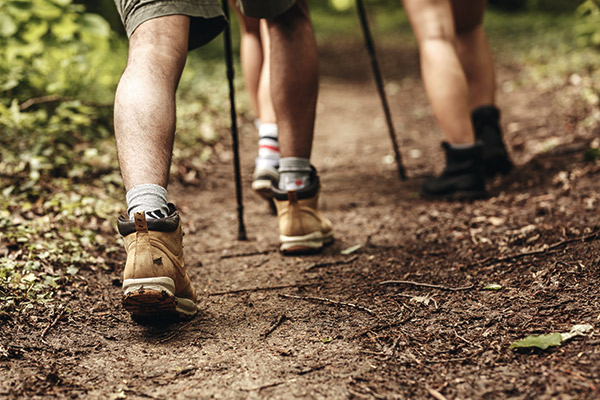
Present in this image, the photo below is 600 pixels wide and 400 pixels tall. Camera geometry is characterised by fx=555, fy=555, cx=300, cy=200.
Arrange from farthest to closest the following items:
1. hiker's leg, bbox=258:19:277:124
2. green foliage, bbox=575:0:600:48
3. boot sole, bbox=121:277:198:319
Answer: green foliage, bbox=575:0:600:48, hiker's leg, bbox=258:19:277:124, boot sole, bbox=121:277:198:319

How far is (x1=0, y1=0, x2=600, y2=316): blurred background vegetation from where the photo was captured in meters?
2.15

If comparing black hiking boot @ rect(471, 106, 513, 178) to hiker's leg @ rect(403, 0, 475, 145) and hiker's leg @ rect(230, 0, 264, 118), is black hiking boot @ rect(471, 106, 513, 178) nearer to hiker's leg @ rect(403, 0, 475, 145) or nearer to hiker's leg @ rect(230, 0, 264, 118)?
hiker's leg @ rect(403, 0, 475, 145)

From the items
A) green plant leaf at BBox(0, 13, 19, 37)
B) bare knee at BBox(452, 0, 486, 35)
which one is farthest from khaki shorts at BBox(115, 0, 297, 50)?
green plant leaf at BBox(0, 13, 19, 37)

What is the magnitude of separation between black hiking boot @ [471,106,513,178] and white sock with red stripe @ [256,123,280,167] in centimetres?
127

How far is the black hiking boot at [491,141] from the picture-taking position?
3.27 metres

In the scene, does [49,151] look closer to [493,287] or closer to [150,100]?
[150,100]

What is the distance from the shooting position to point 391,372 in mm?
1364

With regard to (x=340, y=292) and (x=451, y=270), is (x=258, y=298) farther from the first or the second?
(x=451, y=270)

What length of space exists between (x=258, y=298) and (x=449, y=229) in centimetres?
101

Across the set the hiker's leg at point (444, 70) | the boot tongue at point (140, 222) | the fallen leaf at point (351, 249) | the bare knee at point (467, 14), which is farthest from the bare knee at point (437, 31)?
the boot tongue at point (140, 222)

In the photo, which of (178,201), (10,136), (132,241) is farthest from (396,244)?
(10,136)

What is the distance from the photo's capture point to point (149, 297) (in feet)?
4.99

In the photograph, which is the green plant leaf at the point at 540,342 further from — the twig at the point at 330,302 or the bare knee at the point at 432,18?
the bare knee at the point at 432,18

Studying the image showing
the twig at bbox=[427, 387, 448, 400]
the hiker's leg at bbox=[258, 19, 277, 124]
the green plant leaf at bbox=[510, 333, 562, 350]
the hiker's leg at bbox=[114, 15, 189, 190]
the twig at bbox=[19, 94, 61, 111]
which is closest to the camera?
the twig at bbox=[427, 387, 448, 400]
